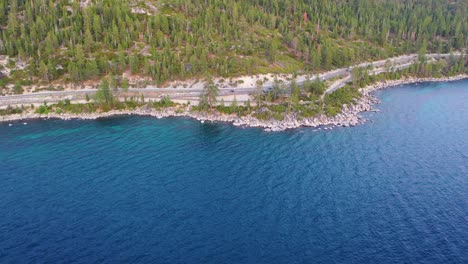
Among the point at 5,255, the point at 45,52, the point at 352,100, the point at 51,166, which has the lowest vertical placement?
the point at 5,255

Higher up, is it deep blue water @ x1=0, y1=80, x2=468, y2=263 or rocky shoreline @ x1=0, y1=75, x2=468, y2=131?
rocky shoreline @ x1=0, y1=75, x2=468, y2=131

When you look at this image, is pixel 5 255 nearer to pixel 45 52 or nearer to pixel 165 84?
pixel 165 84

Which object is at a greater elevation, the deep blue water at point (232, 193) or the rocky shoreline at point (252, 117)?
the rocky shoreline at point (252, 117)

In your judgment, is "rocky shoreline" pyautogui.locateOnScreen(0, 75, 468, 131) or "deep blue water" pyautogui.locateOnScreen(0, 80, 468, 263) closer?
"deep blue water" pyautogui.locateOnScreen(0, 80, 468, 263)

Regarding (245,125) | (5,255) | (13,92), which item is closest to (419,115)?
(245,125)

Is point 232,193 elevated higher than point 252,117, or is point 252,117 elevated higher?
point 252,117

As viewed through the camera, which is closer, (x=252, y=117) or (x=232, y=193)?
(x=232, y=193)

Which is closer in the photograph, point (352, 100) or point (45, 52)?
point (352, 100)

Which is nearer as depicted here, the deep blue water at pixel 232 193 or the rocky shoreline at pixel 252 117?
the deep blue water at pixel 232 193
